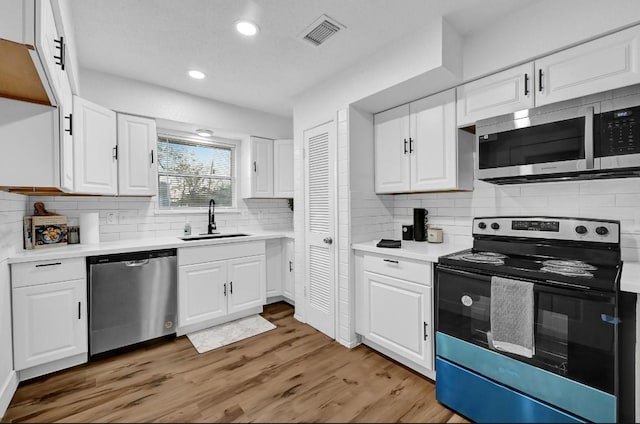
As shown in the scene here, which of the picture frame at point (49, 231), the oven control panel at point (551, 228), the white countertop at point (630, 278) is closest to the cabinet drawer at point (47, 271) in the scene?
the picture frame at point (49, 231)

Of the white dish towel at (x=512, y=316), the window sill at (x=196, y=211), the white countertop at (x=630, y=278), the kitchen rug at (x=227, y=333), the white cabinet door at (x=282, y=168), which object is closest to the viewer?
the white countertop at (x=630, y=278)

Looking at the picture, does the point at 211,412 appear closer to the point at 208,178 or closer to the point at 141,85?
the point at 208,178

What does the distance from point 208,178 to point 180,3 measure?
209cm

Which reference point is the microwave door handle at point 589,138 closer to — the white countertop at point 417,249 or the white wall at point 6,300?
the white countertop at point 417,249

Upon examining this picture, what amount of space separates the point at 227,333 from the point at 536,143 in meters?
2.86

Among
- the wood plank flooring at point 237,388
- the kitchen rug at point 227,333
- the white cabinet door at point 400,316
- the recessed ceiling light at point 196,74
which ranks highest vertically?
the recessed ceiling light at point 196,74

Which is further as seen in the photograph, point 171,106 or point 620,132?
point 171,106

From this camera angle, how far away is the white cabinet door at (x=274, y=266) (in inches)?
135

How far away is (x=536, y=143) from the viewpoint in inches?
69.7

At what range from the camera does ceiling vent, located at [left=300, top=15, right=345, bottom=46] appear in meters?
1.91

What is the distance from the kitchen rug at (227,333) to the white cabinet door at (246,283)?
14 cm

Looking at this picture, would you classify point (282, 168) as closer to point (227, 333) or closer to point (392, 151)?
point (392, 151)

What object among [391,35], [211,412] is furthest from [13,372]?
[391,35]

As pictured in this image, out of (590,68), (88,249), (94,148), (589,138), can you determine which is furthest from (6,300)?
(590,68)
